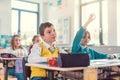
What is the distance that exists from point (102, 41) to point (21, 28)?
11.1 ft

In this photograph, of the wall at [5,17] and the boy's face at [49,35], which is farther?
the wall at [5,17]

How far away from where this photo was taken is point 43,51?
6.68 feet

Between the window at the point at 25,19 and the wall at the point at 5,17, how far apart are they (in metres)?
0.37

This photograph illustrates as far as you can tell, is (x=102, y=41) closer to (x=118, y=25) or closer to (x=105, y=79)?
(x=118, y=25)

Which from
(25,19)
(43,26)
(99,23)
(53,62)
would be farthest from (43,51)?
(25,19)

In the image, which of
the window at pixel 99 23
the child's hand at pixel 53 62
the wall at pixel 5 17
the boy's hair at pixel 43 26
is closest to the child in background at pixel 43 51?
the boy's hair at pixel 43 26

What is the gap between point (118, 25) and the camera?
5285 mm

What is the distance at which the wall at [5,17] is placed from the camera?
7246 mm

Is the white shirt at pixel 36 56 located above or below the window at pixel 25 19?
below

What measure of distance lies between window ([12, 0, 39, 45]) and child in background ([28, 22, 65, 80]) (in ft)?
18.6

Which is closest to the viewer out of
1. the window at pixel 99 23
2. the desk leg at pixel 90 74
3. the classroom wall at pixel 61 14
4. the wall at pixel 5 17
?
the desk leg at pixel 90 74

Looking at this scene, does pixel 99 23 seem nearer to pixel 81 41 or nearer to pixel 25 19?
pixel 25 19

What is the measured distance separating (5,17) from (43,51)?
560 centimetres

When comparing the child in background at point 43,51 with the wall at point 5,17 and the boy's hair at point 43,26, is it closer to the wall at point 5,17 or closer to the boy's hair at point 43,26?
the boy's hair at point 43,26
